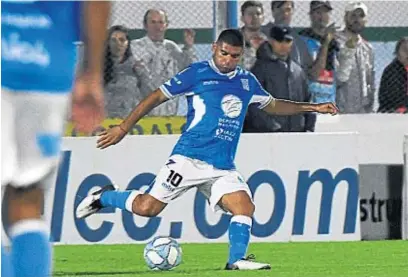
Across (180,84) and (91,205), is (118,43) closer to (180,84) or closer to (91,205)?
(91,205)

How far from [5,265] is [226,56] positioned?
5809 millimetres

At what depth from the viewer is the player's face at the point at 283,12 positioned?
14305 millimetres

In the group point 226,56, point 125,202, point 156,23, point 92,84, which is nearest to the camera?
point 92,84

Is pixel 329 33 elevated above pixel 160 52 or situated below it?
above

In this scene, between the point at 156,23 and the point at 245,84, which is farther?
the point at 156,23

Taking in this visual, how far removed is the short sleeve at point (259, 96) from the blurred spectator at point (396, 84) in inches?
140

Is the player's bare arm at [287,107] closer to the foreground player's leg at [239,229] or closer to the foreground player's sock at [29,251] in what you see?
the foreground player's leg at [239,229]

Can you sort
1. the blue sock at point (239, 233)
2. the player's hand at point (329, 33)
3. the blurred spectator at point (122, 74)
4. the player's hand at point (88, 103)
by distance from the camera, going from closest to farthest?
1. the player's hand at point (88, 103)
2. the blue sock at point (239, 233)
3. the blurred spectator at point (122, 74)
4. the player's hand at point (329, 33)

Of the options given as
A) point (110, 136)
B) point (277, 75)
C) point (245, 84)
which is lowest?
point (110, 136)

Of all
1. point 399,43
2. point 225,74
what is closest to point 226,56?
point 225,74

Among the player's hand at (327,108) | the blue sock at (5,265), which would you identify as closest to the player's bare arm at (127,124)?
the player's hand at (327,108)

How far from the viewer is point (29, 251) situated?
17.7ft

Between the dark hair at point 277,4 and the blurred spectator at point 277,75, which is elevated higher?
the dark hair at point 277,4

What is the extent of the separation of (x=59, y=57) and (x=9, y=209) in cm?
60
